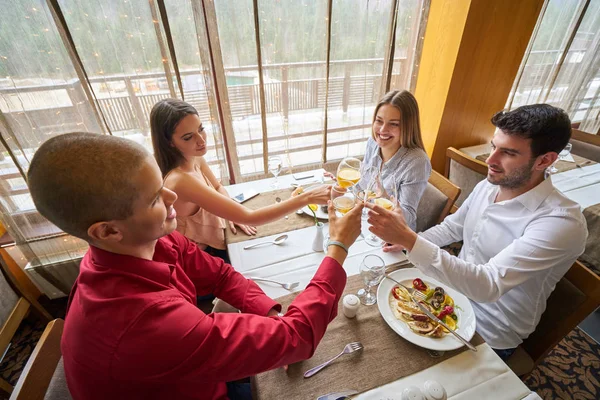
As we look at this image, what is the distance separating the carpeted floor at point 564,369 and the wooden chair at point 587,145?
5.49 feet

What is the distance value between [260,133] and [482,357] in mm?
2328

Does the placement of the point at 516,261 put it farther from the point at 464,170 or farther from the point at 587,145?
the point at 587,145

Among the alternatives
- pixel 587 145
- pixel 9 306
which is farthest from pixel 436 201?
pixel 9 306

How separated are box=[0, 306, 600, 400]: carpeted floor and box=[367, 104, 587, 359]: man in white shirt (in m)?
0.83

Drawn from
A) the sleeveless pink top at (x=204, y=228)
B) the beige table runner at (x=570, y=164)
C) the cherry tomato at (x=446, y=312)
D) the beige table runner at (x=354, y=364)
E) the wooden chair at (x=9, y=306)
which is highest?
the cherry tomato at (x=446, y=312)

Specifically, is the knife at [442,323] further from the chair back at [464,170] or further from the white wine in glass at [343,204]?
the chair back at [464,170]

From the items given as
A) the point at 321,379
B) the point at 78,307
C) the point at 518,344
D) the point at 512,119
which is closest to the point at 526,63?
the point at 512,119

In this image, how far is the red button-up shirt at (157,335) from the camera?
0.61 metres

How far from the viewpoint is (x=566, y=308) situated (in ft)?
3.51

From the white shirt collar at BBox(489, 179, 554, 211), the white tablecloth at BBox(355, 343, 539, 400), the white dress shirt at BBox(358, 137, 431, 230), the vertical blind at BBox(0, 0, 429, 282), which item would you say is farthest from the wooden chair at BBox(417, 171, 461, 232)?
the vertical blind at BBox(0, 0, 429, 282)

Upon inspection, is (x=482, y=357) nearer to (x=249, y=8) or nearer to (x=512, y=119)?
(x=512, y=119)

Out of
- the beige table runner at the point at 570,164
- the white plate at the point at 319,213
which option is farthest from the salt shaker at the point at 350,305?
the beige table runner at the point at 570,164

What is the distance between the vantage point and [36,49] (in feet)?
5.64

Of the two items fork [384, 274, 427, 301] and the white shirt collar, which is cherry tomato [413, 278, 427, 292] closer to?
fork [384, 274, 427, 301]
